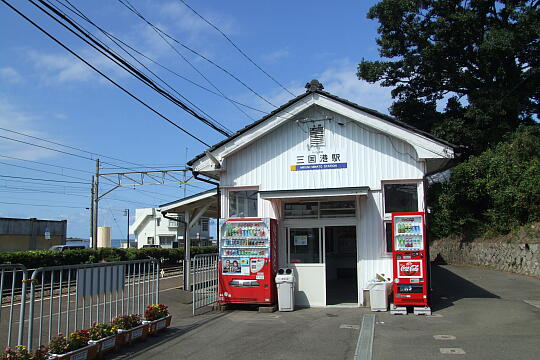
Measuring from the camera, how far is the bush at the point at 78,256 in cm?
1974

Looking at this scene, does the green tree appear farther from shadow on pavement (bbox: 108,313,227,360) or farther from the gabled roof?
shadow on pavement (bbox: 108,313,227,360)

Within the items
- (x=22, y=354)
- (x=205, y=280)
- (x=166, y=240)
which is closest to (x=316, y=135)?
(x=205, y=280)

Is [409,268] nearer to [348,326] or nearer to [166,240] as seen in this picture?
[348,326]

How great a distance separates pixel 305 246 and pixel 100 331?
6.38m

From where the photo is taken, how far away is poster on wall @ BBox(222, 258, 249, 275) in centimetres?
1160

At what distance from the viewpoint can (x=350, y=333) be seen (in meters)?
8.70

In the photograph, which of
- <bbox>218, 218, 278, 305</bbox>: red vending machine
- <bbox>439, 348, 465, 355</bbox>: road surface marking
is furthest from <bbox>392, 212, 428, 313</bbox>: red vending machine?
<bbox>439, 348, 465, 355</bbox>: road surface marking

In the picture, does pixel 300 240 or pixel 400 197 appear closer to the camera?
pixel 400 197

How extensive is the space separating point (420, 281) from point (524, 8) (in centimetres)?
1963

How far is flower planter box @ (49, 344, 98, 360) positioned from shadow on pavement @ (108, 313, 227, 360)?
0.44m

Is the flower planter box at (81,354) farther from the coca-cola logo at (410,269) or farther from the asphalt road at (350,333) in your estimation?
the coca-cola logo at (410,269)

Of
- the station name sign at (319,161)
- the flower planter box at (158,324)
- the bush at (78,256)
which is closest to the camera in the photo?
the flower planter box at (158,324)

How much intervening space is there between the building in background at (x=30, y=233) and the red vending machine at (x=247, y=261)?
1150 inches

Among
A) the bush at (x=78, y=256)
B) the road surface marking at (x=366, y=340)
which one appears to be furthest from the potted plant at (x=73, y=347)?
the bush at (x=78, y=256)
